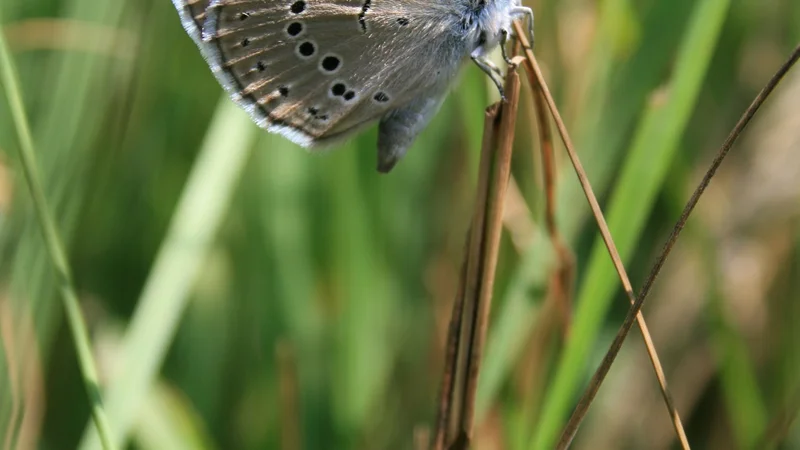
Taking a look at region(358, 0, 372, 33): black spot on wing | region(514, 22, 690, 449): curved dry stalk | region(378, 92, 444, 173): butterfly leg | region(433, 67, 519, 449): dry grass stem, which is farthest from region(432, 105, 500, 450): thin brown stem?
region(358, 0, 372, 33): black spot on wing

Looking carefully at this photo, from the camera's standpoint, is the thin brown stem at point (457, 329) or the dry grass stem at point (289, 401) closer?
the thin brown stem at point (457, 329)

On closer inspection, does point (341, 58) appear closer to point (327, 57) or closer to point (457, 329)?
point (327, 57)

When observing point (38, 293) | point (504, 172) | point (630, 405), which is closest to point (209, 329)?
point (38, 293)

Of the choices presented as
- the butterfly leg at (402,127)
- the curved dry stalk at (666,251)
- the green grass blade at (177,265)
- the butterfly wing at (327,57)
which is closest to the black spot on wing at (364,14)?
the butterfly wing at (327,57)

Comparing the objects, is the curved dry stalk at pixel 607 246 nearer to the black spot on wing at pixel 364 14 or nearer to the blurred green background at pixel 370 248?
the blurred green background at pixel 370 248

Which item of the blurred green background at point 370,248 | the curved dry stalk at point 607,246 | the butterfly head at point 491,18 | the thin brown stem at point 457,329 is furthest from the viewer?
Result: the blurred green background at point 370,248

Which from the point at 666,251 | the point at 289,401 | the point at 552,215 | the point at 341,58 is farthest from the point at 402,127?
the point at 666,251

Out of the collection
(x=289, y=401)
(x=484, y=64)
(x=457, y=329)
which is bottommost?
(x=289, y=401)
